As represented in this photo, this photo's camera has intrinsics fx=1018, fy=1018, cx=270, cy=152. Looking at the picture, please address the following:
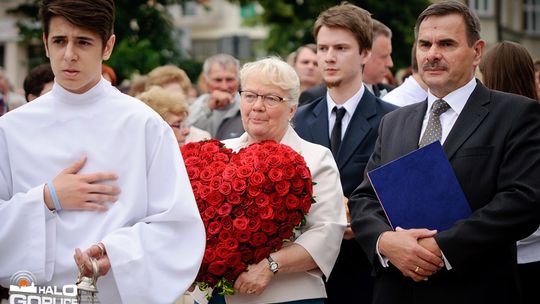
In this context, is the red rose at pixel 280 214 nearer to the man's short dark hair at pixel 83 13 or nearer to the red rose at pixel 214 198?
the red rose at pixel 214 198

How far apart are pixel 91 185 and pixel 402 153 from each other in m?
1.99

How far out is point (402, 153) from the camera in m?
5.84

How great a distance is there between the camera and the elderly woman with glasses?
579 cm

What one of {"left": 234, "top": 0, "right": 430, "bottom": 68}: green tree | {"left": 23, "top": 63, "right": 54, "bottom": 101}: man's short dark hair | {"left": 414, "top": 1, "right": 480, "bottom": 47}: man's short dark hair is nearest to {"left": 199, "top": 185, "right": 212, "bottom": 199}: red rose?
{"left": 414, "top": 1, "right": 480, "bottom": 47}: man's short dark hair

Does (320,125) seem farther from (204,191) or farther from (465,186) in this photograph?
(465,186)

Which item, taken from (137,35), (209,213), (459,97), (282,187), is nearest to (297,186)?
(282,187)

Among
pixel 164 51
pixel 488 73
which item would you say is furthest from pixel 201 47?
pixel 488 73

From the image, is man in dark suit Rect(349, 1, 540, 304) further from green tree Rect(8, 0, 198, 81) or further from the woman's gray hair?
green tree Rect(8, 0, 198, 81)

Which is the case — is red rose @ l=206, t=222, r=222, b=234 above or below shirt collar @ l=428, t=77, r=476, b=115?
below

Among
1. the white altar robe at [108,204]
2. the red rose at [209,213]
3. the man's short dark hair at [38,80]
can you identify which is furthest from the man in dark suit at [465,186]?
the man's short dark hair at [38,80]

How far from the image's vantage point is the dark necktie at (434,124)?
18.8 ft

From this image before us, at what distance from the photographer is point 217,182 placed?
576cm

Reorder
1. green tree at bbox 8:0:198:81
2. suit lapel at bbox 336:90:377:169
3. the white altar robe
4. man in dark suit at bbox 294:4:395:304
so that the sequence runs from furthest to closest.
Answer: green tree at bbox 8:0:198:81, suit lapel at bbox 336:90:377:169, man in dark suit at bbox 294:4:395:304, the white altar robe

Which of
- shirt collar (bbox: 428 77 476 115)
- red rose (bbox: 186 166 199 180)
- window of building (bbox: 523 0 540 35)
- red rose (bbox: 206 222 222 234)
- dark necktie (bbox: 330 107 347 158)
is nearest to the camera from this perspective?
red rose (bbox: 206 222 222 234)
